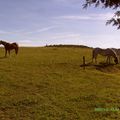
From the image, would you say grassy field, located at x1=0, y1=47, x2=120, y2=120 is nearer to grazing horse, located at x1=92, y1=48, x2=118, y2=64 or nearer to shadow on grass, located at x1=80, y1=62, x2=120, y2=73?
shadow on grass, located at x1=80, y1=62, x2=120, y2=73

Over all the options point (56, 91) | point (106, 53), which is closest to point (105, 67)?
point (106, 53)

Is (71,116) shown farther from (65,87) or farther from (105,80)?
(105,80)

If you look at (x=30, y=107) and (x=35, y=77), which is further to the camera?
(x=35, y=77)

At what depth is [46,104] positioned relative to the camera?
2250cm

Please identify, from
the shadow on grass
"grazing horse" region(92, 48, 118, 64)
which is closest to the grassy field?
the shadow on grass

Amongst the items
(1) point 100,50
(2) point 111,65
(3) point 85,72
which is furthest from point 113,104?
(1) point 100,50

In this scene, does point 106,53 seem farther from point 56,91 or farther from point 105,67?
point 56,91

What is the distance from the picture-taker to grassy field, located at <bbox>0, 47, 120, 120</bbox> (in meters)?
20.9

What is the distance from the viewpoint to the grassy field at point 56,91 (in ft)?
68.5

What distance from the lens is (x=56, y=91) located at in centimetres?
2644

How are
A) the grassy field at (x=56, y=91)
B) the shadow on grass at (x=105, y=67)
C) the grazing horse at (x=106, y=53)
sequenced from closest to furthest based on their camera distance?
the grassy field at (x=56, y=91), the shadow on grass at (x=105, y=67), the grazing horse at (x=106, y=53)

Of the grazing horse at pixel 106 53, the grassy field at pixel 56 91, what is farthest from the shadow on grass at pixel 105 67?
the grazing horse at pixel 106 53

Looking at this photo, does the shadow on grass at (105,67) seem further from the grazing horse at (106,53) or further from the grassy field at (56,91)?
the grazing horse at (106,53)

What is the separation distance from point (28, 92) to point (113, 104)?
19.0ft
